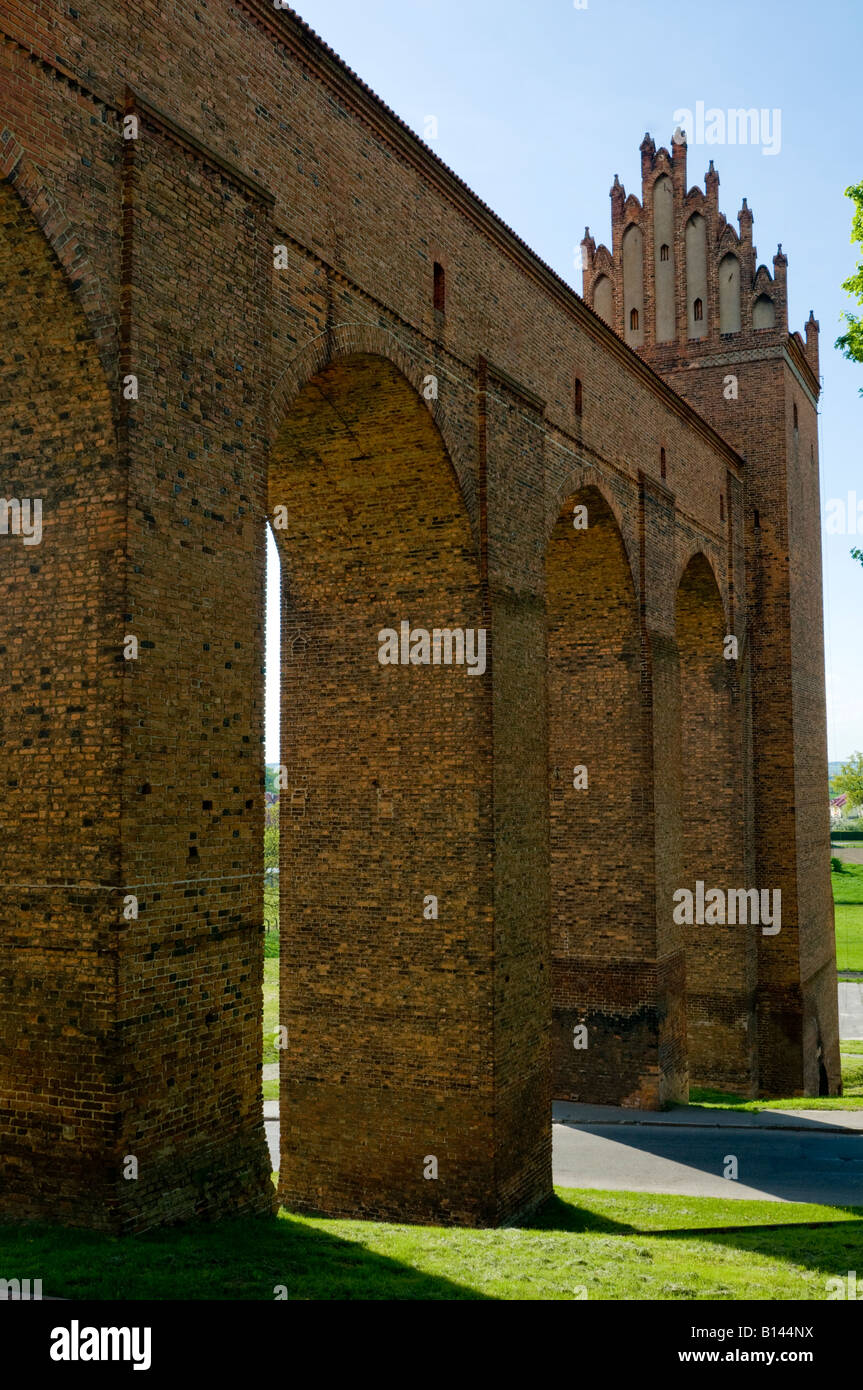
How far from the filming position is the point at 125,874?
6.38 metres

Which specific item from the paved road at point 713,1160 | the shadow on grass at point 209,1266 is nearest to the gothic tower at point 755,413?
the paved road at point 713,1160

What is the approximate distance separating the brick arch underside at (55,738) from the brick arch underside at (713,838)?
15122 millimetres

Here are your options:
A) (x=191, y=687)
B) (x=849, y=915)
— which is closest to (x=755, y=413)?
(x=191, y=687)

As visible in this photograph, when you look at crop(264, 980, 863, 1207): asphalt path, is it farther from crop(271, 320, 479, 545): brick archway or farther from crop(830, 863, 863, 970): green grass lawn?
crop(830, 863, 863, 970): green grass lawn

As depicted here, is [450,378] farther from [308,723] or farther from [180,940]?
[180,940]

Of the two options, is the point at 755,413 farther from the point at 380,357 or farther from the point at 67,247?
the point at 67,247

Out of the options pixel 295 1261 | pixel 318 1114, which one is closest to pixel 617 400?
pixel 318 1114

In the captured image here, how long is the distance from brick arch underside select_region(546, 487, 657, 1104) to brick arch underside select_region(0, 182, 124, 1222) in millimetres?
9699

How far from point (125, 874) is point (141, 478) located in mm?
2260

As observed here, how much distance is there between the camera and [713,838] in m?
21.2

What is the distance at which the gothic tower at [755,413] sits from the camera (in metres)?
21.7

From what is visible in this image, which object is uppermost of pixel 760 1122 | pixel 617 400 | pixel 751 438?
pixel 751 438

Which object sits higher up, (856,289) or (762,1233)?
(856,289)

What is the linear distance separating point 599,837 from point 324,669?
6034 mm
